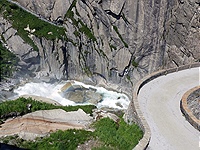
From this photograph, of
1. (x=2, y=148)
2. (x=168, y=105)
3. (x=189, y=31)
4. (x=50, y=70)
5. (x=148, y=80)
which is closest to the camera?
(x=2, y=148)

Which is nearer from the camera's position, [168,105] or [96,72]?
[168,105]

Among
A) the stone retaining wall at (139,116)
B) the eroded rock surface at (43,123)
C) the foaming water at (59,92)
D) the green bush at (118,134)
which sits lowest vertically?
the foaming water at (59,92)

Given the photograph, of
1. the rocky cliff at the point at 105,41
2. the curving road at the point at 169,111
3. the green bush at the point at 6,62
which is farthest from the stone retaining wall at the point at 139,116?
the green bush at the point at 6,62

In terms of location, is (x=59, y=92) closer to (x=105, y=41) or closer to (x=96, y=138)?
(x=105, y=41)

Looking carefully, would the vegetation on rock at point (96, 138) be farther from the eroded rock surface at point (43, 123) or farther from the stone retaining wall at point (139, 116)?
the eroded rock surface at point (43, 123)

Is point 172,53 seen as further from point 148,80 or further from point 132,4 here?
point 148,80

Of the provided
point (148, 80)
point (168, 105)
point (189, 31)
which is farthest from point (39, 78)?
point (168, 105)
